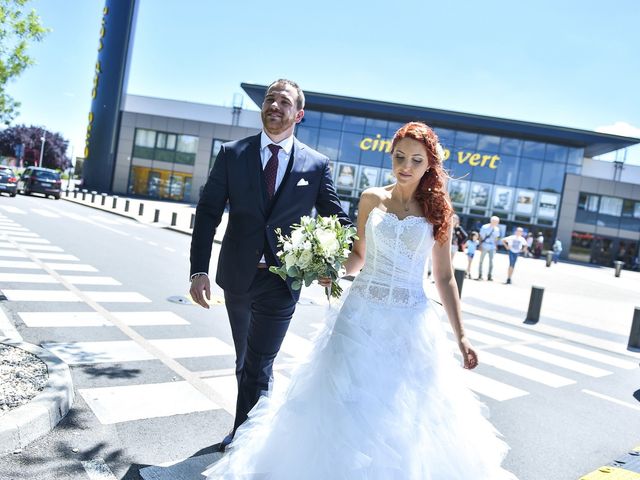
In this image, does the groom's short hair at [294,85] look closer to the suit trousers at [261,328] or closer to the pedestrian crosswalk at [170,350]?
the suit trousers at [261,328]

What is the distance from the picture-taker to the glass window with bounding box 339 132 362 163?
40469 mm

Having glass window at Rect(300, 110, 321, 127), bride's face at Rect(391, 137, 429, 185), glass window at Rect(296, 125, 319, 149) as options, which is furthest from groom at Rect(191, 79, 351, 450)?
glass window at Rect(300, 110, 321, 127)

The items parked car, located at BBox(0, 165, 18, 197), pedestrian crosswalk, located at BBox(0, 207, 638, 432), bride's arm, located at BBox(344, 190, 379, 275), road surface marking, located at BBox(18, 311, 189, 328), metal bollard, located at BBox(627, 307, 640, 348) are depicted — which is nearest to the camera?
bride's arm, located at BBox(344, 190, 379, 275)

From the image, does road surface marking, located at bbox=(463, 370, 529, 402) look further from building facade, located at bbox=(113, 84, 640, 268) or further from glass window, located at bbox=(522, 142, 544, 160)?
glass window, located at bbox=(522, 142, 544, 160)

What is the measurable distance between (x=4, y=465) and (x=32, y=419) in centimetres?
36

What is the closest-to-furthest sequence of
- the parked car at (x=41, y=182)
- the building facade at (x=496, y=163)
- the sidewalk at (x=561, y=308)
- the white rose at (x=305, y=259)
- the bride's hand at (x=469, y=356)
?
the white rose at (x=305, y=259), the bride's hand at (x=469, y=356), the sidewalk at (x=561, y=308), the parked car at (x=41, y=182), the building facade at (x=496, y=163)

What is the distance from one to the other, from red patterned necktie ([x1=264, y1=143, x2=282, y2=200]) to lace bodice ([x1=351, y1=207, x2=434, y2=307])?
672 millimetres

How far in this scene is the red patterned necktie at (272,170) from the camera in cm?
323

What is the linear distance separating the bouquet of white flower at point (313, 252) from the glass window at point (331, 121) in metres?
38.7

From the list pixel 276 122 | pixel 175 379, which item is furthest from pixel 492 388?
pixel 276 122

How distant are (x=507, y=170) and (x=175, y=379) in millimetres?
39392

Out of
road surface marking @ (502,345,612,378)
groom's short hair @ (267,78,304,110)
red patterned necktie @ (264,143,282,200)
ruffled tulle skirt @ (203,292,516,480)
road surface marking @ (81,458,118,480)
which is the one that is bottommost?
road surface marking @ (81,458,118,480)

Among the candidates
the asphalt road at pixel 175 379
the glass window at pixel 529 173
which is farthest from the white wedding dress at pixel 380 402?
the glass window at pixel 529 173

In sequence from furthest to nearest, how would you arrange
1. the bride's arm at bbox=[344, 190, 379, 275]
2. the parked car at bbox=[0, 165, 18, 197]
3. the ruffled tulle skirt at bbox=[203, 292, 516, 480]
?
the parked car at bbox=[0, 165, 18, 197]
the bride's arm at bbox=[344, 190, 379, 275]
the ruffled tulle skirt at bbox=[203, 292, 516, 480]
